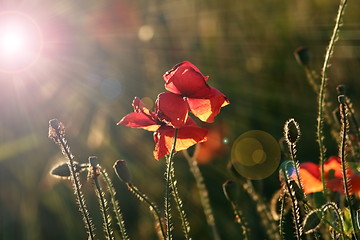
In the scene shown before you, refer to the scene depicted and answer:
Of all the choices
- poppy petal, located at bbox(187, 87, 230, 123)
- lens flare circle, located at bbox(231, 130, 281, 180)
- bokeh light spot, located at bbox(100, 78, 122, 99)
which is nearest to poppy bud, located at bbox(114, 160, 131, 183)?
poppy petal, located at bbox(187, 87, 230, 123)

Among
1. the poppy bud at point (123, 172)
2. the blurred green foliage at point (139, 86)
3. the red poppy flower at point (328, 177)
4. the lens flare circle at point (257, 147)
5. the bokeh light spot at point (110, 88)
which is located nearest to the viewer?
the poppy bud at point (123, 172)

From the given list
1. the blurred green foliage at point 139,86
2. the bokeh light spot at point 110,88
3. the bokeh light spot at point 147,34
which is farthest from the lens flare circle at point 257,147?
the bokeh light spot at point 110,88

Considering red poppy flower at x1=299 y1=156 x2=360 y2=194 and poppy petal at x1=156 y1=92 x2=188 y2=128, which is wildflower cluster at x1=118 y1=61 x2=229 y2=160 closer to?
poppy petal at x1=156 y1=92 x2=188 y2=128

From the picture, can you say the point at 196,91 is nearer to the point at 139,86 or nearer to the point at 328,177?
the point at 328,177

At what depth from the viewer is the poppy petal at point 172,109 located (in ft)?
3.63

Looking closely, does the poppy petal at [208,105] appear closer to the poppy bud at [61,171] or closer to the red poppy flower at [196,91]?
the red poppy flower at [196,91]

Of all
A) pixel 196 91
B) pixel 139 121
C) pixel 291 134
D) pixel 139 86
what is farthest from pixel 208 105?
pixel 139 86

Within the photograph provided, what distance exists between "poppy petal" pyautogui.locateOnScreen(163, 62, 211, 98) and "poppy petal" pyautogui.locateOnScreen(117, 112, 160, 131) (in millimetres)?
82

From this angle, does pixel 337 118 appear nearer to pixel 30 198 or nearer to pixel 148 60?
pixel 30 198

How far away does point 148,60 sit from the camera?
108 inches

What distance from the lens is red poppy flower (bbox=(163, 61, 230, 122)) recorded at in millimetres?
1146

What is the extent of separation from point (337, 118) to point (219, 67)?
1934 millimetres

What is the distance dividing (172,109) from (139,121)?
0.24 feet

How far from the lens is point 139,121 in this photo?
114cm
